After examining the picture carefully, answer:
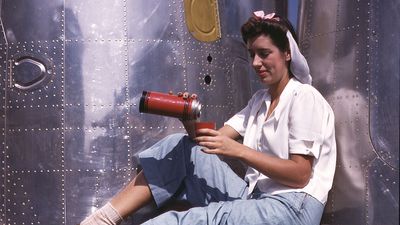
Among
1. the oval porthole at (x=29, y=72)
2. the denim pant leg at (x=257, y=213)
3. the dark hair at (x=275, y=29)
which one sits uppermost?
the dark hair at (x=275, y=29)

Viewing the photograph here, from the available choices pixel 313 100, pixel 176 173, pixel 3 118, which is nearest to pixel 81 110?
pixel 3 118

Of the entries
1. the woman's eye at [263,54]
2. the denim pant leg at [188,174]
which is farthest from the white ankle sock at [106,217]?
the woman's eye at [263,54]

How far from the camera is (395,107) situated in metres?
3.65

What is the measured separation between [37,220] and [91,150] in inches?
22.6

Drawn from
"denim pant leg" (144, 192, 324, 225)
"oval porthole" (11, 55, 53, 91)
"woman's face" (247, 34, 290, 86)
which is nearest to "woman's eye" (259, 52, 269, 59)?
"woman's face" (247, 34, 290, 86)

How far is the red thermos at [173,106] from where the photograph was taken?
336cm

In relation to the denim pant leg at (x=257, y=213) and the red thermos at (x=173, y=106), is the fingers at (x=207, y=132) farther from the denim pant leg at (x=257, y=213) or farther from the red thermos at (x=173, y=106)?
the denim pant leg at (x=257, y=213)

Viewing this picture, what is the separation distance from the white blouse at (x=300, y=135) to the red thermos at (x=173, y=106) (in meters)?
0.42

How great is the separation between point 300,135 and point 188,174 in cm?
76

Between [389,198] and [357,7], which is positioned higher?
[357,7]

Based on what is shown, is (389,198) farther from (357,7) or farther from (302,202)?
(357,7)

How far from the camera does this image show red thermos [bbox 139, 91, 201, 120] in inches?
132

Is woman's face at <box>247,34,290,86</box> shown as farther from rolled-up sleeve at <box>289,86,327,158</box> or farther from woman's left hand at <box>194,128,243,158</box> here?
woman's left hand at <box>194,128,243,158</box>

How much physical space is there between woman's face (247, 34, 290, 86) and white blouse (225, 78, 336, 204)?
0.09m
